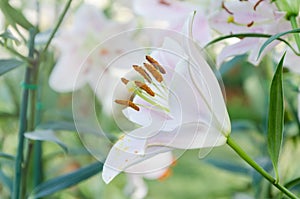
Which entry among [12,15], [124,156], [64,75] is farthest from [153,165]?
[64,75]

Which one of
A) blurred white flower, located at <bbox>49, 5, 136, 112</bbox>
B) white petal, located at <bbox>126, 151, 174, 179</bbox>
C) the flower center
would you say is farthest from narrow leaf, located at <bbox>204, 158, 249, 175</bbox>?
the flower center

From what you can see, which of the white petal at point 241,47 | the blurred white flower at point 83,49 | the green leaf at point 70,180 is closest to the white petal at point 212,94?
the white petal at point 241,47

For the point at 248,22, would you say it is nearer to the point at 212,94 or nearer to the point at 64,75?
the point at 212,94

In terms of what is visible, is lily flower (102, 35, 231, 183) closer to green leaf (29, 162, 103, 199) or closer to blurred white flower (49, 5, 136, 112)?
green leaf (29, 162, 103, 199)

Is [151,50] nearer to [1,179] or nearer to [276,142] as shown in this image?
[276,142]

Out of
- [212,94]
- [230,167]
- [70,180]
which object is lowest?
[230,167]

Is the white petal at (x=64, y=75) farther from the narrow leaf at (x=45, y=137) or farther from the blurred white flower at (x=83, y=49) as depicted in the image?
the narrow leaf at (x=45, y=137)
